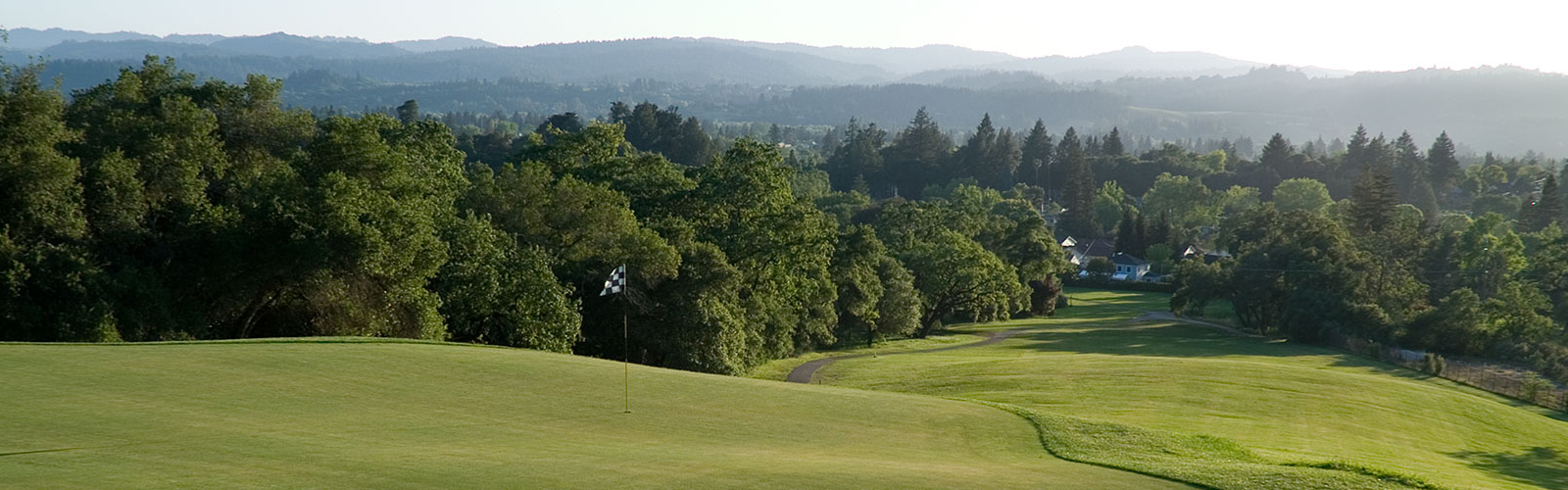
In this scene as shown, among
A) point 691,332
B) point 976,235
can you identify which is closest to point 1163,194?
point 976,235

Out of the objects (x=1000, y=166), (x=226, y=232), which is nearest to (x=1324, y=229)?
(x=226, y=232)

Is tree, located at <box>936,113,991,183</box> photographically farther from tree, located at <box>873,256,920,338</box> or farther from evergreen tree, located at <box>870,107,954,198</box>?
tree, located at <box>873,256,920,338</box>

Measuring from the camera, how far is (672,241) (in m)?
51.6

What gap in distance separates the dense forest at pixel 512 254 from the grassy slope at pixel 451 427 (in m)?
7.96

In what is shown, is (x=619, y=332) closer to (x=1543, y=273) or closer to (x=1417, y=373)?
(x=1417, y=373)

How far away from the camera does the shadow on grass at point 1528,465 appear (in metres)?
31.4

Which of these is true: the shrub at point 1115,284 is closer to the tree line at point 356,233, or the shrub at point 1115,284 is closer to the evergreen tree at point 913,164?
the evergreen tree at point 913,164

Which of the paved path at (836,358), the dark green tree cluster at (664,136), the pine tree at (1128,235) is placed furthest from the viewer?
the dark green tree cluster at (664,136)

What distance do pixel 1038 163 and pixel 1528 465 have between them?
161653 mm

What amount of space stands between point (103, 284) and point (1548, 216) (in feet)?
488

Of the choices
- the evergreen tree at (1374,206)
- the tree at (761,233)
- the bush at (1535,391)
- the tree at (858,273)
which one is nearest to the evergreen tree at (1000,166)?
the evergreen tree at (1374,206)

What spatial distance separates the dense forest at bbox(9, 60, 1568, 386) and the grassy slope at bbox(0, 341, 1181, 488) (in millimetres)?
7956

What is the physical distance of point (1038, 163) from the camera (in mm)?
193250

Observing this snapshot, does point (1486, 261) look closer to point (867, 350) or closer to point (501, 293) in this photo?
point (867, 350)
